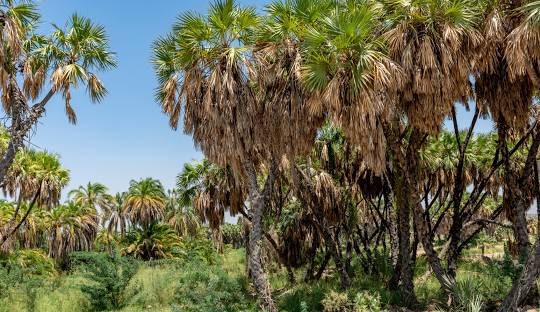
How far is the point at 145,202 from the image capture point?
3672 cm

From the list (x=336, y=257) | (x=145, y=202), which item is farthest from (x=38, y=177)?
(x=336, y=257)

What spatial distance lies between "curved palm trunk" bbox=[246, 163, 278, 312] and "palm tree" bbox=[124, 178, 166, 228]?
25367 millimetres

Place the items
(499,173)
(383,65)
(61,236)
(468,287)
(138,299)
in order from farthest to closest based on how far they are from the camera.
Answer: (61,236), (499,173), (138,299), (468,287), (383,65)

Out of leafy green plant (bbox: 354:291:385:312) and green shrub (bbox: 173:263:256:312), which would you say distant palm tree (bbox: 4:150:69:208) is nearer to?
green shrub (bbox: 173:263:256:312)

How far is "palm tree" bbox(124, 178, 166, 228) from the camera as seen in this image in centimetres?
3662

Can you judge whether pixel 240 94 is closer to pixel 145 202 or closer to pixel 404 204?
pixel 404 204

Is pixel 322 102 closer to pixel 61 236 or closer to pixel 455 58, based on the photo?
pixel 455 58

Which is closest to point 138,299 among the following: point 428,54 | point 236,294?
point 236,294

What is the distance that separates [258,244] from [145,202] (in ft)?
85.3

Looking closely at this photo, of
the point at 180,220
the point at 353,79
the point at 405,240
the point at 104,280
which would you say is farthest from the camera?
the point at 180,220

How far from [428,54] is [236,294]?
8.58 m

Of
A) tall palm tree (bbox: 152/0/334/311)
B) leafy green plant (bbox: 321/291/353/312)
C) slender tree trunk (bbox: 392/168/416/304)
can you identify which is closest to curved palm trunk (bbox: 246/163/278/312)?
tall palm tree (bbox: 152/0/334/311)

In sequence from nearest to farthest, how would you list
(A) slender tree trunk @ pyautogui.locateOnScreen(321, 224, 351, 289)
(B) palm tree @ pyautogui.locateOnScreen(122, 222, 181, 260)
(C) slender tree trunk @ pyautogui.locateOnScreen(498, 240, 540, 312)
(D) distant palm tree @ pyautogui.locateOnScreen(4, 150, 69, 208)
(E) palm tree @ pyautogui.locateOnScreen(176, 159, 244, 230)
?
1. (C) slender tree trunk @ pyautogui.locateOnScreen(498, 240, 540, 312)
2. (A) slender tree trunk @ pyautogui.locateOnScreen(321, 224, 351, 289)
3. (E) palm tree @ pyautogui.locateOnScreen(176, 159, 244, 230)
4. (D) distant palm tree @ pyautogui.locateOnScreen(4, 150, 69, 208)
5. (B) palm tree @ pyautogui.locateOnScreen(122, 222, 181, 260)

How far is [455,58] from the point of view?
11188mm
